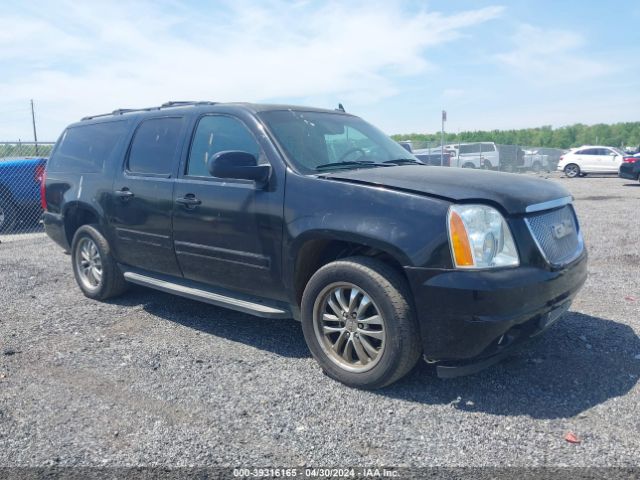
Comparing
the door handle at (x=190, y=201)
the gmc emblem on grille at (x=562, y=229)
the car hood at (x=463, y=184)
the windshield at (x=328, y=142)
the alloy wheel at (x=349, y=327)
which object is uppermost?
the windshield at (x=328, y=142)

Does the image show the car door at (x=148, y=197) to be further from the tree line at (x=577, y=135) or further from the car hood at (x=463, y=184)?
the tree line at (x=577, y=135)

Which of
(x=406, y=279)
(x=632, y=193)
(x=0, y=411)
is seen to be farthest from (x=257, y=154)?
(x=632, y=193)

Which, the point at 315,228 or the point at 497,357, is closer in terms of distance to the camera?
the point at 497,357

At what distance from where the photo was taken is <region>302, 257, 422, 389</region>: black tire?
3.26 m

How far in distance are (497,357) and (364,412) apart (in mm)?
886

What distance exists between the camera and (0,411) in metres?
3.34

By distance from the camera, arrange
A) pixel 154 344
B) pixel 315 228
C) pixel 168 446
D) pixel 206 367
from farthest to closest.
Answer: pixel 154 344
pixel 206 367
pixel 315 228
pixel 168 446

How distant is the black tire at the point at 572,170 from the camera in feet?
88.1

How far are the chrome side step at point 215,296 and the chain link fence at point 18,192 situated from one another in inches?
272

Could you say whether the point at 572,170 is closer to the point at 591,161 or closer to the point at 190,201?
the point at 591,161

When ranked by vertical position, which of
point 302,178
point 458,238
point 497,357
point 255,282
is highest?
point 302,178

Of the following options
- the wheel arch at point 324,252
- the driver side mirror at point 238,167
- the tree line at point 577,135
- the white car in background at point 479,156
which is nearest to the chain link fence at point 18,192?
the driver side mirror at point 238,167

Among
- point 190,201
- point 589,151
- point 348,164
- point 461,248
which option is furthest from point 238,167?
point 589,151

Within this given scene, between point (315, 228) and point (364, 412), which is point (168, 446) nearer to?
point (364, 412)
